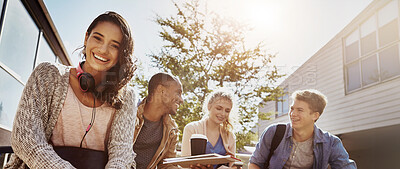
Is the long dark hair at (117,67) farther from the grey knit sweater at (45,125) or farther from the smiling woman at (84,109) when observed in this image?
the grey knit sweater at (45,125)

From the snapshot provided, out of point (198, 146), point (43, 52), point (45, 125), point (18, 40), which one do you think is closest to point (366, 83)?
point (198, 146)

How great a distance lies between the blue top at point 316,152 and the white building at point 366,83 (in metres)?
5.24

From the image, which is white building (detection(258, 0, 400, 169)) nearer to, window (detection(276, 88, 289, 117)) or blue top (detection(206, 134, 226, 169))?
window (detection(276, 88, 289, 117))

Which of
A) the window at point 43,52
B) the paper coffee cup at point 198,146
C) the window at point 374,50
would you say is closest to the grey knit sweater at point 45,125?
the paper coffee cup at point 198,146

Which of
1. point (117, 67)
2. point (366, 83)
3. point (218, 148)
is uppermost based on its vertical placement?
point (366, 83)

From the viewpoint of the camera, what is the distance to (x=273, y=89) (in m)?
10.8

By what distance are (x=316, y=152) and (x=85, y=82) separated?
2.87m

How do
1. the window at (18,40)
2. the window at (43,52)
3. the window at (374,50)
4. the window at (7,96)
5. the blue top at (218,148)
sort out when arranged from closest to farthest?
the blue top at (218,148) → the window at (18,40) → the window at (7,96) → the window at (43,52) → the window at (374,50)

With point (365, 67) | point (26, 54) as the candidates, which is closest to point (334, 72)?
point (365, 67)

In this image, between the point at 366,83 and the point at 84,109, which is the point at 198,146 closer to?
the point at 84,109

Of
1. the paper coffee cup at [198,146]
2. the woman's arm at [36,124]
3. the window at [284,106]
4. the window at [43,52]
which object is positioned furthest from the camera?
the window at [284,106]

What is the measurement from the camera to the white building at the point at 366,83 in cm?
790

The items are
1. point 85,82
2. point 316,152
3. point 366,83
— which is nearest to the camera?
point 85,82

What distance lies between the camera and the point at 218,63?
33.8 feet
